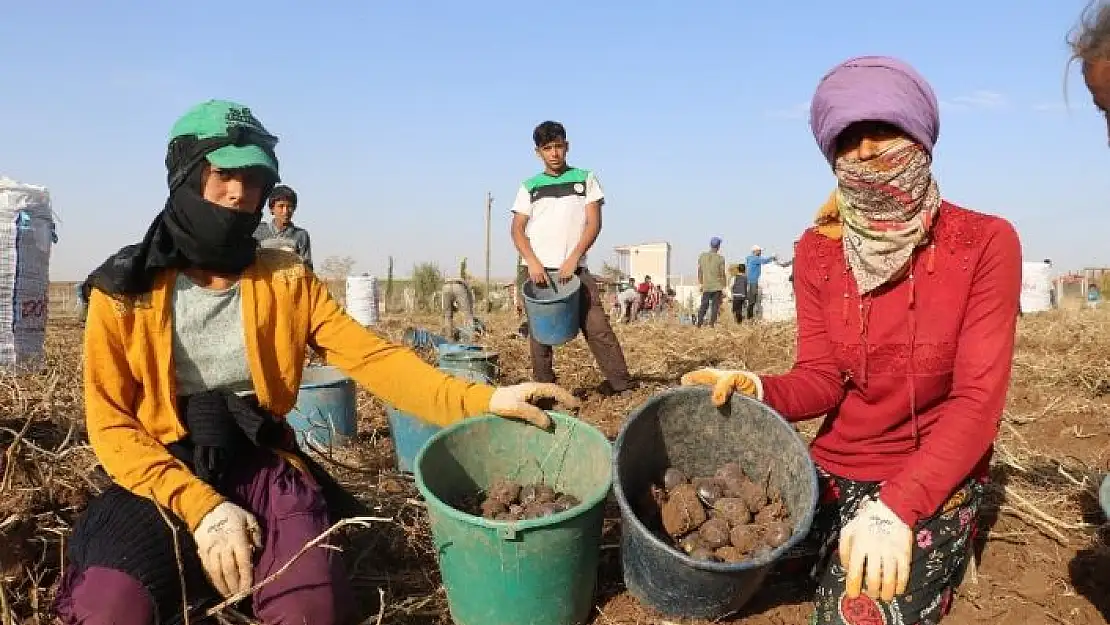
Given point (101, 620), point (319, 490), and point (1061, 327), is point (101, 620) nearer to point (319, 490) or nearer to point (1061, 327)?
point (319, 490)

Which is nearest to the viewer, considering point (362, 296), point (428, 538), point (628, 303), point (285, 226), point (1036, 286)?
point (428, 538)

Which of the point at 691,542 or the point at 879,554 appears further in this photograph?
the point at 691,542

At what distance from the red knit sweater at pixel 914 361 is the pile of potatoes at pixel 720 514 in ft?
0.91

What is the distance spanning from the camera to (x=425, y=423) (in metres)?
3.61

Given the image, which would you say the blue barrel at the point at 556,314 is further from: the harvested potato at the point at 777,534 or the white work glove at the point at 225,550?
the white work glove at the point at 225,550

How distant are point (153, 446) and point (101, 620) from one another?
16.6 inches

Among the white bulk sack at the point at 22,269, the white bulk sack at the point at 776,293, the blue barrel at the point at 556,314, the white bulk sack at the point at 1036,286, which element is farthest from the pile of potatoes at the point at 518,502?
the white bulk sack at the point at 1036,286

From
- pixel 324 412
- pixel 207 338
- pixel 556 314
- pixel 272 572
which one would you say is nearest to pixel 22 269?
pixel 324 412

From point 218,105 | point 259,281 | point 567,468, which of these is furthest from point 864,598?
point 218,105

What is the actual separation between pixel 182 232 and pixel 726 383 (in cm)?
157

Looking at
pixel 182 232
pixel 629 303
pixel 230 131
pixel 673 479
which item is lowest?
pixel 629 303

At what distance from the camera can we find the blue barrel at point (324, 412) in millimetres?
3951

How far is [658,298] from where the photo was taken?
78.5ft

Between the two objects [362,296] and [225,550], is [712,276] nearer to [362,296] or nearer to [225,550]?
[362,296]
